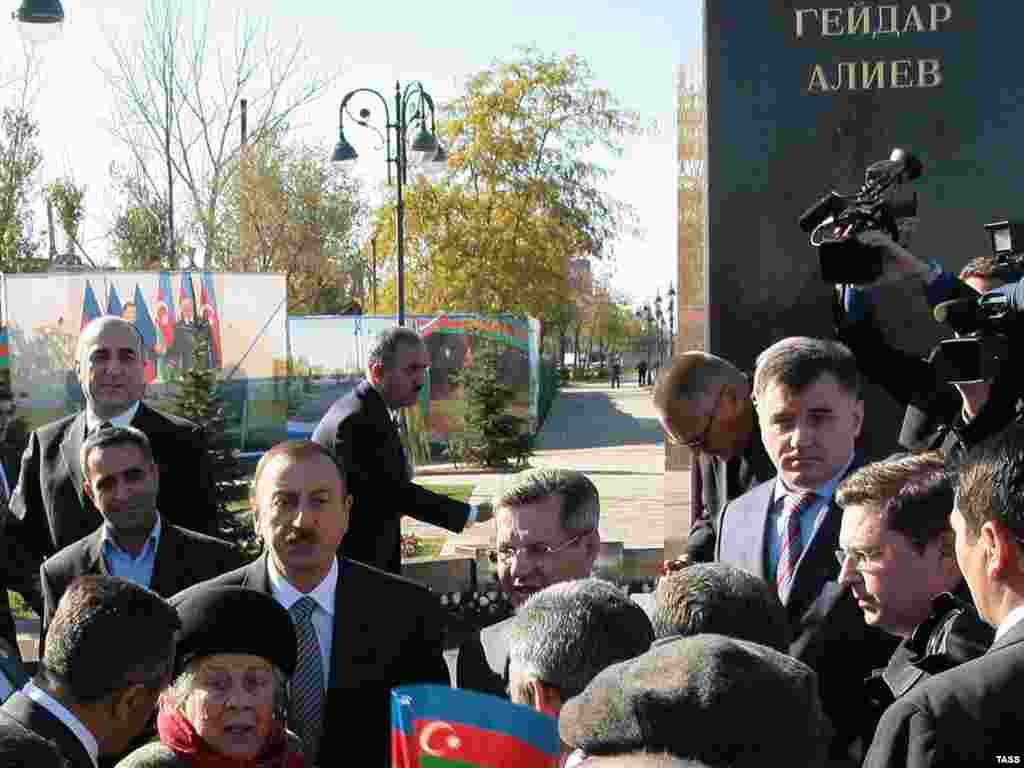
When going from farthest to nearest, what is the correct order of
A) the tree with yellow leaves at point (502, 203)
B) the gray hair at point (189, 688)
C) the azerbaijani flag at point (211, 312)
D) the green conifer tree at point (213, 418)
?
1. the tree with yellow leaves at point (502, 203)
2. the azerbaijani flag at point (211, 312)
3. the green conifer tree at point (213, 418)
4. the gray hair at point (189, 688)

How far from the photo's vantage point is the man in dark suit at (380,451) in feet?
18.7

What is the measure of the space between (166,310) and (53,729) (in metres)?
13.9

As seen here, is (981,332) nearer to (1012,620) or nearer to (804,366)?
(804,366)

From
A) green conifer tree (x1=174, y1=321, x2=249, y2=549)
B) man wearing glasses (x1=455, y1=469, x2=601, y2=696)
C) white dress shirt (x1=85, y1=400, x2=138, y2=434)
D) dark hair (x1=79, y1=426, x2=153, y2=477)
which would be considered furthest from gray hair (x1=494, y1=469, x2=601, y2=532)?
green conifer tree (x1=174, y1=321, x2=249, y2=549)

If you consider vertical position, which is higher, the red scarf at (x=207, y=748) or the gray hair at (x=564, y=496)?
the gray hair at (x=564, y=496)

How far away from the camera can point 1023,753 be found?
1.98 m

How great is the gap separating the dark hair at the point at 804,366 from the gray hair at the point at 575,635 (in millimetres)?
1402

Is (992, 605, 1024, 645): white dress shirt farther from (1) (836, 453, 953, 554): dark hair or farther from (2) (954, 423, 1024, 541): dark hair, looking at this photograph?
(1) (836, 453, 953, 554): dark hair

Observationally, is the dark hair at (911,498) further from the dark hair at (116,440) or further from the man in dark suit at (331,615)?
the dark hair at (116,440)

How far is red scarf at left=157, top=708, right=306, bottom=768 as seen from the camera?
9.12 feet

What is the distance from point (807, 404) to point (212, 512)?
2.45 meters

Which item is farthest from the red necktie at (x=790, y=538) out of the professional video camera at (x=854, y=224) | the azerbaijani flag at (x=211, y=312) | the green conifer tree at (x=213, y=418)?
the azerbaijani flag at (x=211, y=312)

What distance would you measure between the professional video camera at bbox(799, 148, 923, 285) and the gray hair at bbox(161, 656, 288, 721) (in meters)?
2.04

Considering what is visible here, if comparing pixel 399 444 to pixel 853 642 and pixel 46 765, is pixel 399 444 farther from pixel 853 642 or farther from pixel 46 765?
pixel 46 765
